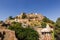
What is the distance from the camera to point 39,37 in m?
42.2

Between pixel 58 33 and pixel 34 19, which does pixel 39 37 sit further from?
pixel 34 19

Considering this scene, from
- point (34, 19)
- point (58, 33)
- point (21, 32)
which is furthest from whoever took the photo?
point (34, 19)

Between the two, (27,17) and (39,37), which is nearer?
(39,37)

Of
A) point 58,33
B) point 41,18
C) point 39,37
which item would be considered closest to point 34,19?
point 41,18

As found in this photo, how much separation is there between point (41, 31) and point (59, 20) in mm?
4234

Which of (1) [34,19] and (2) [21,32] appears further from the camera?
(1) [34,19]

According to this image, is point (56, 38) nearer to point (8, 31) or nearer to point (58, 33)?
point (58, 33)

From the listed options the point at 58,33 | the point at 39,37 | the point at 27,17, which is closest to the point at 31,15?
the point at 27,17

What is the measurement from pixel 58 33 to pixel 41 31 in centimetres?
443

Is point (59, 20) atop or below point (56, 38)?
atop

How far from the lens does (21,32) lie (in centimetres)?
4034

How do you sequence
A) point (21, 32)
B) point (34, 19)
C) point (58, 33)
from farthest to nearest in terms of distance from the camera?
point (34, 19), point (21, 32), point (58, 33)

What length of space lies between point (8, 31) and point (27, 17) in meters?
32.1

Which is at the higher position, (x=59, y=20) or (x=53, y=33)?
(x=59, y=20)
